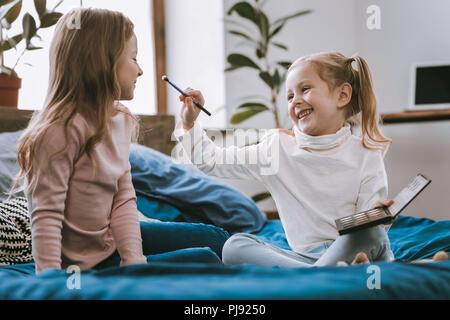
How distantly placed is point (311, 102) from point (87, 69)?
1.63ft

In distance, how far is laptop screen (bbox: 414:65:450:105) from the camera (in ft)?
7.33

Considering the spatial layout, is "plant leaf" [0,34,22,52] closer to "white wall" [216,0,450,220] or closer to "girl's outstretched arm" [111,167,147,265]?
"girl's outstretched arm" [111,167,147,265]

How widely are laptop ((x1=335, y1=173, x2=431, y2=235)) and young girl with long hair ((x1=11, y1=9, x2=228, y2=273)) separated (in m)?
0.25

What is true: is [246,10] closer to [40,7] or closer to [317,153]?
[40,7]

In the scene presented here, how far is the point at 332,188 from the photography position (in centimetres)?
100

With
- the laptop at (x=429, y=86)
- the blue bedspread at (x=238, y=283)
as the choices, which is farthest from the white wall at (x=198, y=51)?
the blue bedspread at (x=238, y=283)

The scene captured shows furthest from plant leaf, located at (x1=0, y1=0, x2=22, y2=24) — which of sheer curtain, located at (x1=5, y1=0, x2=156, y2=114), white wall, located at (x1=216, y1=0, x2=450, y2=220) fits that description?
white wall, located at (x1=216, y1=0, x2=450, y2=220)

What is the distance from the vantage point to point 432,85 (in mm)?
2283

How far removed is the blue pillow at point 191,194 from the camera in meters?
1.39

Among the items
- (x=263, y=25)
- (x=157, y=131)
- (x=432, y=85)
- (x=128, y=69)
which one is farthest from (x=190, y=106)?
(x=432, y=85)

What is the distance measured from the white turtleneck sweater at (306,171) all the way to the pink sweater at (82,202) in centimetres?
19

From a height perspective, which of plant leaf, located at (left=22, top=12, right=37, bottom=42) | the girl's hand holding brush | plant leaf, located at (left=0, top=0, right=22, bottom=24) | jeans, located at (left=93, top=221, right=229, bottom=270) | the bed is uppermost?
plant leaf, located at (left=0, top=0, right=22, bottom=24)

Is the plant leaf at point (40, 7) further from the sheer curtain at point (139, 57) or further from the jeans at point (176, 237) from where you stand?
the jeans at point (176, 237)

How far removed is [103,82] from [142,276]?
377mm
